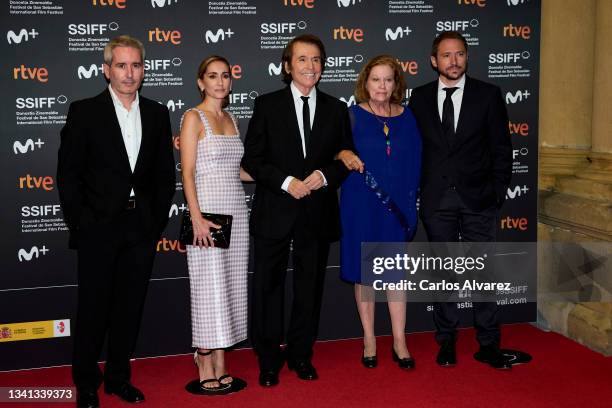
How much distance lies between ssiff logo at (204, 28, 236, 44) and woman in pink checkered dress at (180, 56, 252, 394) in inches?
32.9

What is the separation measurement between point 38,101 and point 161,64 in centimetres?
84

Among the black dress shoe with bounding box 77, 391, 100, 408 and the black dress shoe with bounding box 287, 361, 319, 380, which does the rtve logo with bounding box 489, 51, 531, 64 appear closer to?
the black dress shoe with bounding box 287, 361, 319, 380

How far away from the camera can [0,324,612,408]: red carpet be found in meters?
4.45

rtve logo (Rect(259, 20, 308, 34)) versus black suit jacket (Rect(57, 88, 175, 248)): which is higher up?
rtve logo (Rect(259, 20, 308, 34))

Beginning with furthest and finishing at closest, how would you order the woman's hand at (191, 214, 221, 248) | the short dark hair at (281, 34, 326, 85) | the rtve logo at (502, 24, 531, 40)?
the rtve logo at (502, 24, 531, 40) → the short dark hair at (281, 34, 326, 85) → the woman's hand at (191, 214, 221, 248)

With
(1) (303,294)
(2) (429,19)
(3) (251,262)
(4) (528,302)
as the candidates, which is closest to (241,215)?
(1) (303,294)

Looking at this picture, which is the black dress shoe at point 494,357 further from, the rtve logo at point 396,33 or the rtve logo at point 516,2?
the rtve logo at point 516,2

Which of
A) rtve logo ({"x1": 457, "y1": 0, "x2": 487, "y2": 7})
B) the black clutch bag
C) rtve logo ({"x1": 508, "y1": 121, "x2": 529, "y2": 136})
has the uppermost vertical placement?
rtve logo ({"x1": 457, "y1": 0, "x2": 487, "y2": 7})

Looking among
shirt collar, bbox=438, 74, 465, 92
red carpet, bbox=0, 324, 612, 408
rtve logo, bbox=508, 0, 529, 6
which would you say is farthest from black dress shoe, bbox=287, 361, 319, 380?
rtve logo, bbox=508, 0, 529, 6

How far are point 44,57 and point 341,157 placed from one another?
208cm

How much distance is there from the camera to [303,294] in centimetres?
471

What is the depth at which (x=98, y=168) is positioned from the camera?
13.8 ft

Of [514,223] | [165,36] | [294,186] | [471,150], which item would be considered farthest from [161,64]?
[514,223]

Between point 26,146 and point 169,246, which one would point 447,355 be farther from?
point 26,146
